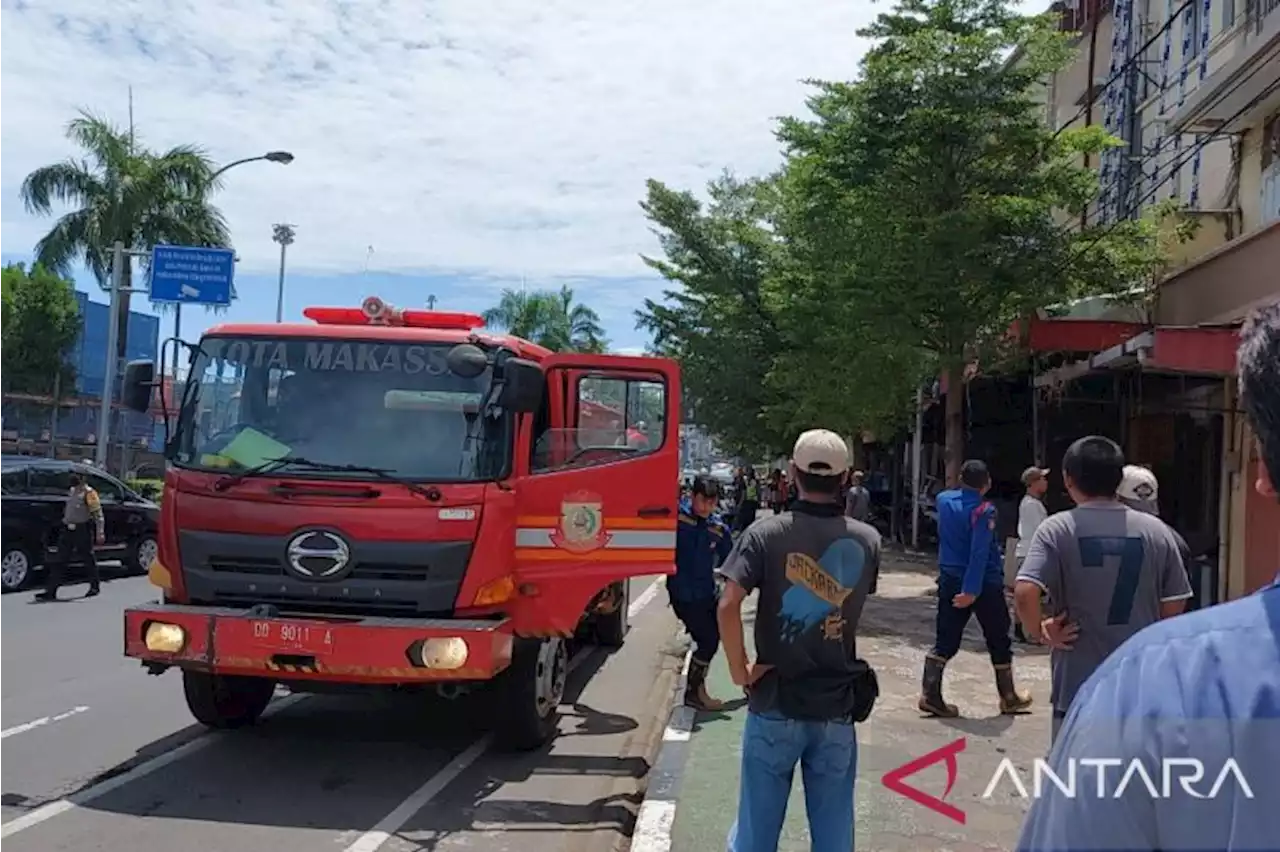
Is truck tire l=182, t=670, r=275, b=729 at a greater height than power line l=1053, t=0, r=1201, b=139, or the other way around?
power line l=1053, t=0, r=1201, b=139

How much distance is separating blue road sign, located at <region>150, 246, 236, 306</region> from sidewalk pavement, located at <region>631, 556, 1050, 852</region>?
19.0 m

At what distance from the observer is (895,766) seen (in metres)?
7.04

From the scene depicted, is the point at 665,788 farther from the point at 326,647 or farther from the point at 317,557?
the point at 317,557

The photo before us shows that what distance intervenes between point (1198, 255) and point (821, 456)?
12958mm

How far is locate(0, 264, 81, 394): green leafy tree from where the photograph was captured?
3816 cm

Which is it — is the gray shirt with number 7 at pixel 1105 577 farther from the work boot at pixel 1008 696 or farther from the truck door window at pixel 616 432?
the work boot at pixel 1008 696

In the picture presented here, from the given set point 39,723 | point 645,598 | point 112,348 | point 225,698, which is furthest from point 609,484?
point 112,348

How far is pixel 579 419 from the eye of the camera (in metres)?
7.86

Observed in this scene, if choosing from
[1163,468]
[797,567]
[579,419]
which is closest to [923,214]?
[1163,468]

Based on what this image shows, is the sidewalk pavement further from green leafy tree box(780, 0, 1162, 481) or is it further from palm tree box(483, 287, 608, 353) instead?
palm tree box(483, 287, 608, 353)

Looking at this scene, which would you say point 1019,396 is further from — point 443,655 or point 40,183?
point 40,183

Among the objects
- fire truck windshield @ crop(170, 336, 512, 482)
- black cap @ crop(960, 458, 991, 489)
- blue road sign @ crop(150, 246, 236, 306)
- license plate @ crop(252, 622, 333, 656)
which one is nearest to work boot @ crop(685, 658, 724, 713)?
black cap @ crop(960, 458, 991, 489)

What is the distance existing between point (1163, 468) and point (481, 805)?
1315cm

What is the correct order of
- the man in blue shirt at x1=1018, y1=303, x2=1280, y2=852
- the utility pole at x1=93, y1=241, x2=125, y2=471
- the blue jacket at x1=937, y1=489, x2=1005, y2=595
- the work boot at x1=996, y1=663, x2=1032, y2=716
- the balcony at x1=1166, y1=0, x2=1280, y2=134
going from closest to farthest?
the man in blue shirt at x1=1018, y1=303, x2=1280, y2=852 → the blue jacket at x1=937, y1=489, x2=1005, y2=595 → the work boot at x1=996, y1=663, x2=1032, y2=716 → the balcony at x1=1166, y1=0, x2=1280, y2=134 → the utility pole at x1=93, y1=241, x2=125, y2=471
